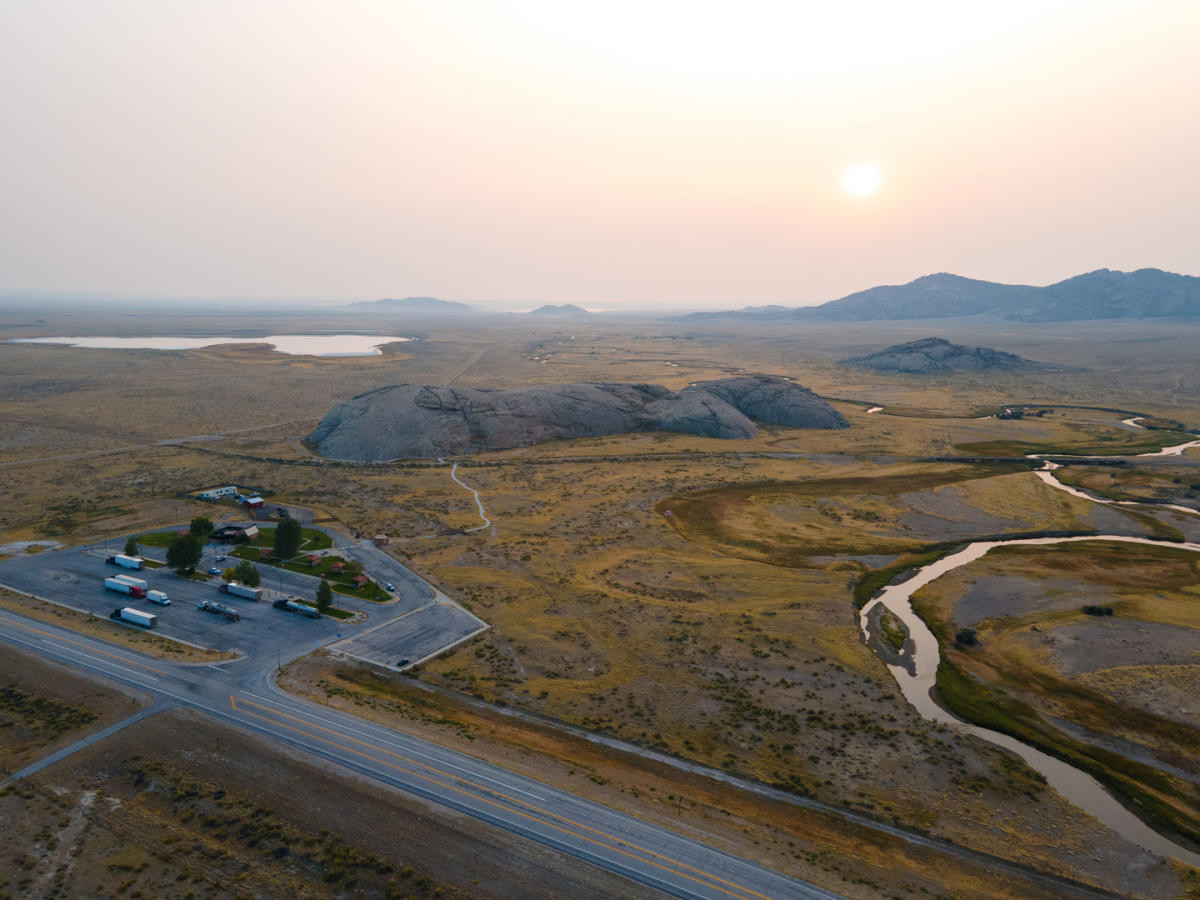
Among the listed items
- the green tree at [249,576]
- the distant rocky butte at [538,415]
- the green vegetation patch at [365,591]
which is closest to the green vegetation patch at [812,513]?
the distant rocky butte at [538,415]

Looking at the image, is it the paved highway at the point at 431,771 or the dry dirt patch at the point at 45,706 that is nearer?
the paved highway at the point at 431,771

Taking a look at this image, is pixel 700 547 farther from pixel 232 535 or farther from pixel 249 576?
pixel 232 535

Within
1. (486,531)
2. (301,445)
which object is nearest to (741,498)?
(486,531)

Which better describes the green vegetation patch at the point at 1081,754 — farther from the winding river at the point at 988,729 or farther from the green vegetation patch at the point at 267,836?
the green vegetation patch at the point at 267,836

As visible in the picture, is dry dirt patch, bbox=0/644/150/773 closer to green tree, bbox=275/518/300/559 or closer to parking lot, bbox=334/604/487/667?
parking lot, bbox=334/604/487/667

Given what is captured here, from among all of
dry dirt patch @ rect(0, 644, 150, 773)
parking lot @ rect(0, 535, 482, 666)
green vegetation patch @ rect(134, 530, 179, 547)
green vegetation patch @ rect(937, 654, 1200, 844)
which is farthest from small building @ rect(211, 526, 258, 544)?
green vegetation patch @ rect(937, 654, 1200, 844)

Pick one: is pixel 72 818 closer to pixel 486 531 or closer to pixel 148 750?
pixel 148 750
